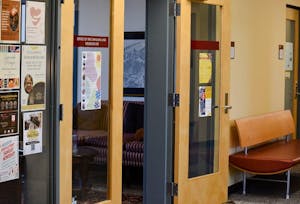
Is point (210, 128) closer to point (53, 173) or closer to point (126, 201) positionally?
point (126, 201)

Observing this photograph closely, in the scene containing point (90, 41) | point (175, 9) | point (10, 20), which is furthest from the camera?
point (175, 9)

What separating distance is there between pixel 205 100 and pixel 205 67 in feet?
1.07

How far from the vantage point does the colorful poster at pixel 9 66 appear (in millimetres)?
3742

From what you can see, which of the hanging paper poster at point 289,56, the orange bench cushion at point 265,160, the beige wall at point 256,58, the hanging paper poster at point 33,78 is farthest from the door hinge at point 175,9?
Answer: the hanging paper poster at point 289,56

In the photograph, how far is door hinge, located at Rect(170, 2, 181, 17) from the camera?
18.3ft

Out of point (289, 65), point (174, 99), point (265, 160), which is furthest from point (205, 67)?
point (289, 65)

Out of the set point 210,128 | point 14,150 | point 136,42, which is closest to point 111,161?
point 14,150

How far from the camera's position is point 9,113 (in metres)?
3.81

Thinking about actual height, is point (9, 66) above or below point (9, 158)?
above

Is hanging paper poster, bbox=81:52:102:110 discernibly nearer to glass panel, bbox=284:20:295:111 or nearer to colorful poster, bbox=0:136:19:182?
colorful poster, bbox=0:136:19:182

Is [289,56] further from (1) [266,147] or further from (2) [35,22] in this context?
(2) [35,22]

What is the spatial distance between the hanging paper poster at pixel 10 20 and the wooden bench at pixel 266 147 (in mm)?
3644

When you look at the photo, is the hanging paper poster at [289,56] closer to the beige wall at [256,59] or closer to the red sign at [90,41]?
the beige wall at [256,59]

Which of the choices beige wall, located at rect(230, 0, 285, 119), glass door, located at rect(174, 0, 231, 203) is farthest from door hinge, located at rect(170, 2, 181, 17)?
beige wall, located at rect(230, 0, 285, 119)
